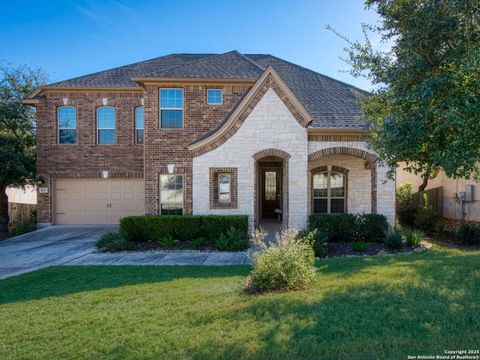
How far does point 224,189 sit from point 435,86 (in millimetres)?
7903

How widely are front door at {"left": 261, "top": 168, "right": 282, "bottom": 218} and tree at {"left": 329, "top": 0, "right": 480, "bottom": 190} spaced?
29.9 ft

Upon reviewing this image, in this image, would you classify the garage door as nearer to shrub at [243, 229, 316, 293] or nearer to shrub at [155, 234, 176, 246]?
shrub at [155, 234, 176, 246]

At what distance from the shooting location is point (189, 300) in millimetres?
5078

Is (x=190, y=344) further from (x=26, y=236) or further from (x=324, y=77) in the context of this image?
(x=324, y=77)

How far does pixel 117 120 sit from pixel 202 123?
5139 millimetres

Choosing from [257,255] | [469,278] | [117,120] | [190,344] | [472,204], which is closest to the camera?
[190,344]

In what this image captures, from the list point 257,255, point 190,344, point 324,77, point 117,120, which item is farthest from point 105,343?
point 324,77

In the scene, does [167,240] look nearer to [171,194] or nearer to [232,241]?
[232,241]

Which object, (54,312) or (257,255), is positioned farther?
(257,255)

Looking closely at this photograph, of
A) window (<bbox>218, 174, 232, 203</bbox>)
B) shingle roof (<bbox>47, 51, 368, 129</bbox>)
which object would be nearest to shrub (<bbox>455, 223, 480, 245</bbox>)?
shingle roof (<bbox>47, 51, 368, 129</bbox>)

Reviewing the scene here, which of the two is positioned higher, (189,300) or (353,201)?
(353,201)

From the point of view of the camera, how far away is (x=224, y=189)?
38.2 feet

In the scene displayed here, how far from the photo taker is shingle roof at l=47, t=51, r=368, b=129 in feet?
39.5

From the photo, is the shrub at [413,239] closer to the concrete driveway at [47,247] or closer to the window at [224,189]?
the window at [224,189]
